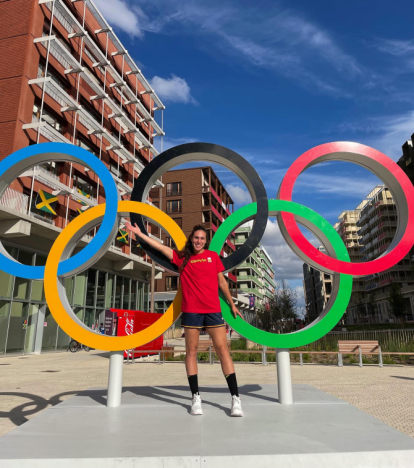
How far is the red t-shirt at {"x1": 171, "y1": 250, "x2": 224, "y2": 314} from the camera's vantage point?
4.37m

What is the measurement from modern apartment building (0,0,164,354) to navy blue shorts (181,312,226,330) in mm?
15987

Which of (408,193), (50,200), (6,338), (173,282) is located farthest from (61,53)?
(173,282)

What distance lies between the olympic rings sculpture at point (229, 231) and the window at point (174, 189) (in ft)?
167

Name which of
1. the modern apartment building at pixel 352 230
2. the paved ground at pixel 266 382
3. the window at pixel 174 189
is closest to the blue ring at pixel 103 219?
the paved ground at pixel 266 382

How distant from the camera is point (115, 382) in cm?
470

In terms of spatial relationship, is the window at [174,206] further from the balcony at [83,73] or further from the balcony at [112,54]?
the balcony at [83,73]

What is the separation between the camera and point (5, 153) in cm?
1984

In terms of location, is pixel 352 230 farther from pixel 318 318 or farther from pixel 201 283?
pixel 201 283

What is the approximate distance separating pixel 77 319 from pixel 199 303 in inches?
72.6

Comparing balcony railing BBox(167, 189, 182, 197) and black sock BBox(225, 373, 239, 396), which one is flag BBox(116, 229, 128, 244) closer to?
black sock BBox(225, 373, 239, 396)

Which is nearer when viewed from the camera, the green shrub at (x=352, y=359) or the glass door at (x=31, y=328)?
the green shrub at (x=352, y=359)

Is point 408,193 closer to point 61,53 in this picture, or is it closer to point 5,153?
point 5,153

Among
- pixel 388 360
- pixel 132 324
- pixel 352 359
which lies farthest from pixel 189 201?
pixel 388 360

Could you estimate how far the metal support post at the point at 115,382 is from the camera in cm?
459
